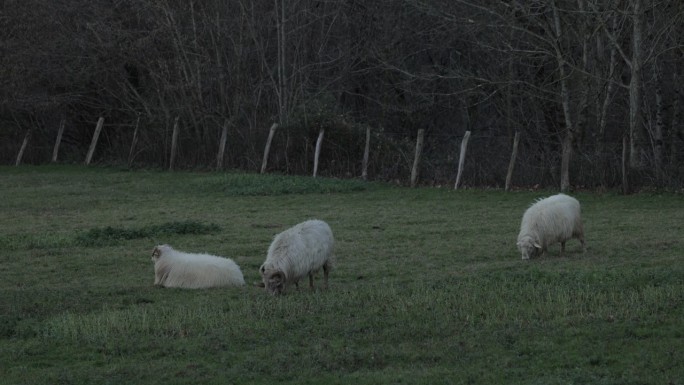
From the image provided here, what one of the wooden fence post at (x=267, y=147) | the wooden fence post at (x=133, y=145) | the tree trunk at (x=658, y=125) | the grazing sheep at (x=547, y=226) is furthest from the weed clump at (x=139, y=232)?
the wooden fence post at (x=133, y=145)

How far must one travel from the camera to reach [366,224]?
2091 centimetres

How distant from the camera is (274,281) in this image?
12.7 meters

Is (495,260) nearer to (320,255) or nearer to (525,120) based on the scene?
(320,255)

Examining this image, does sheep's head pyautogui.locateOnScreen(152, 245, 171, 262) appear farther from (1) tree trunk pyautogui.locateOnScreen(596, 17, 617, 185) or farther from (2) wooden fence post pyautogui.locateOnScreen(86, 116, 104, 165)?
(2) wooden fence post pyautogui.locateOnScreen(86, 116, 104, 165)

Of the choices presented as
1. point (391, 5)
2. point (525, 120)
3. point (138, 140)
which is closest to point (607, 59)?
point (525, 120)

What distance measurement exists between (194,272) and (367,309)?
362 cm

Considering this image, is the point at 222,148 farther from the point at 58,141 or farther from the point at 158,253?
the point at 158,253

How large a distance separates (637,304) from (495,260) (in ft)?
15.9

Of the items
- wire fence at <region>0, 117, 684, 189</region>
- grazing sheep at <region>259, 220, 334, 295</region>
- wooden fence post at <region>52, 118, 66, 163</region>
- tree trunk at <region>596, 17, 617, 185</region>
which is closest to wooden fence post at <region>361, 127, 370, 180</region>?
wire fence at <region>0, 117, 684, 189</region>

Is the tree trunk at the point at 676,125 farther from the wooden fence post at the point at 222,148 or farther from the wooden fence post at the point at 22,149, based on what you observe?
the wooden fence post at the point at 22,149

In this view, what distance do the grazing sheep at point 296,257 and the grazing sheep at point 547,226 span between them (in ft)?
11.4

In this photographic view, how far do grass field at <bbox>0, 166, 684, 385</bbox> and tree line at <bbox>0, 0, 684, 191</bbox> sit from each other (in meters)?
8.99

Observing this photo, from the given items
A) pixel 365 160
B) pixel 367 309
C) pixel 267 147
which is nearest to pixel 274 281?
pixel 367 309

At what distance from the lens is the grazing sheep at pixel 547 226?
15.5 meters
